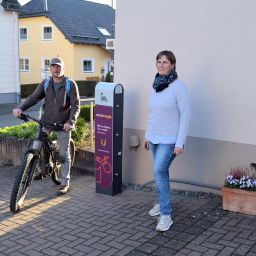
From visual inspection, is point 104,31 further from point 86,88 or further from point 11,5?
point 11,5

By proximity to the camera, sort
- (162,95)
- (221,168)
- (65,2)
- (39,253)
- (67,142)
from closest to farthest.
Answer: (39,253), (162,95), (221,168), (67,142), (65,2)

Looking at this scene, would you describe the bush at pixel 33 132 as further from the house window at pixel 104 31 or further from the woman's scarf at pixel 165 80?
the house window at pixel 104 31

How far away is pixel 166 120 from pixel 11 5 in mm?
18723

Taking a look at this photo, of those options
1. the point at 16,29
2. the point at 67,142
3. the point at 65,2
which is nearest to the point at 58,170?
the point at 67,142

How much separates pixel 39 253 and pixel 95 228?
0.77m

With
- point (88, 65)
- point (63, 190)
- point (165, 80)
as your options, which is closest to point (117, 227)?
point (63, 190)

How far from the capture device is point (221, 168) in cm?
538

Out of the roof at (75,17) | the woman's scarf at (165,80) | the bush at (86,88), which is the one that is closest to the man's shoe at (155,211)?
the woman's scarf at (165,80)

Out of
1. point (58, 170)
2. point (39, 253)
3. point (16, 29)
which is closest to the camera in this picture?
point (39, 253)

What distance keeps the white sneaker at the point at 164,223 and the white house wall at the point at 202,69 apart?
48.1 inches

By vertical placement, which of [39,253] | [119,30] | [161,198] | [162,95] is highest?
[119,30]

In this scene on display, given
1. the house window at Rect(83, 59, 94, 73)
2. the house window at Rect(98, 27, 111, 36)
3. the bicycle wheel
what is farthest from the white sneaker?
the house window at Rect(98, 27, 111, 36)

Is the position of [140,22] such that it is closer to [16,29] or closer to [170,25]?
[170,25]

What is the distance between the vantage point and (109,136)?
564 cm
